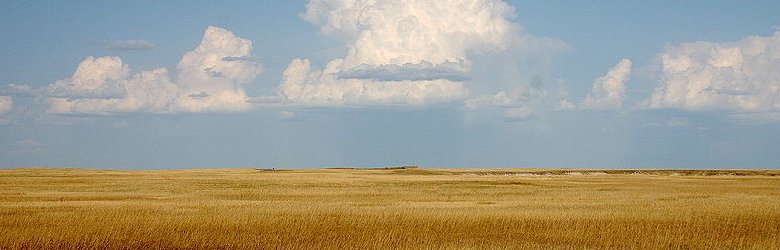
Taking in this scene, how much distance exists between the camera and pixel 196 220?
31.4 meters

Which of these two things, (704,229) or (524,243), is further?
(704,229)

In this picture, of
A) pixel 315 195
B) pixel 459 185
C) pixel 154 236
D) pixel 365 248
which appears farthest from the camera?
pixel 459 185

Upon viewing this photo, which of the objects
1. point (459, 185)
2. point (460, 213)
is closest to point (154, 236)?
point (460, 213)

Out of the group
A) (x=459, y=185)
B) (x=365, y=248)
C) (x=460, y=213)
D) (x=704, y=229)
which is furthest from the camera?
(x=459, y=185)

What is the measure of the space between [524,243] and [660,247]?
13.6 ft

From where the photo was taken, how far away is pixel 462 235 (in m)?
29.1

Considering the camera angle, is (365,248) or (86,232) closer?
(365,248)

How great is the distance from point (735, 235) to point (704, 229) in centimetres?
131

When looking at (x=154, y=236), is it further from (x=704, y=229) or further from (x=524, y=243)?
(x=704, y=229)

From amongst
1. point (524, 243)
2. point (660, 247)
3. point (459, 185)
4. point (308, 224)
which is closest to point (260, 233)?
point (308, 224)

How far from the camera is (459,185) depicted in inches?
2682

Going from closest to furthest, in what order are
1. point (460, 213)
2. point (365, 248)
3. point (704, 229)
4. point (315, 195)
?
point (365, 248), point (704, 229), point (460, 213), point (315, 195)

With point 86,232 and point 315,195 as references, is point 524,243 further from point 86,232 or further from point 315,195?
point 315,195

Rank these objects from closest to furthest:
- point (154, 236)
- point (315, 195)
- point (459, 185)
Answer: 1. point (154, 236)
2. point (315, 195)
3. point (459, 185)
